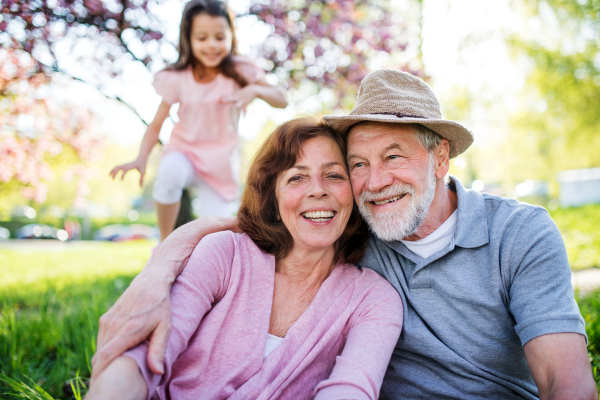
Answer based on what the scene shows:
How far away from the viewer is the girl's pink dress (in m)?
3.70

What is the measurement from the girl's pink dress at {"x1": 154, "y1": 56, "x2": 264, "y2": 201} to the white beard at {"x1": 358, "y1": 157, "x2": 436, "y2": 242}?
1.74 metres

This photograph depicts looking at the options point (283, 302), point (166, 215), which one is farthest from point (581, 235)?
point (283, 302)

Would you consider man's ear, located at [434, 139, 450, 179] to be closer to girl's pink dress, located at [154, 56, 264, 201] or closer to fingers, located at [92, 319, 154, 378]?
fingers, located at [92, 319, 154, 378]

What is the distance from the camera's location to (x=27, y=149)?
29.8 ft

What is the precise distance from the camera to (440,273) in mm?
2184

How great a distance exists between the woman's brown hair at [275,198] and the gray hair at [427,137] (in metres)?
0.42

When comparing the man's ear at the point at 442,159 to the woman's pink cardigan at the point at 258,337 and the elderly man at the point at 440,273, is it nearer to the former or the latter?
the elderly man at the point at 440,273

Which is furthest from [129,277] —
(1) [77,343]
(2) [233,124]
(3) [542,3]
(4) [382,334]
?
(3) [542,3]

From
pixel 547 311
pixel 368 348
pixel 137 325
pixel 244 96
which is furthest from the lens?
pixel 244 96

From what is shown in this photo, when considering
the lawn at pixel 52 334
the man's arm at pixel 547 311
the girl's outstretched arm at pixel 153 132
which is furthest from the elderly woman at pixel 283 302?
the girl's outstretched arm at pixel 153 132

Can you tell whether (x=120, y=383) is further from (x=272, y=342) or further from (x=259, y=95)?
(x=259, y=95)

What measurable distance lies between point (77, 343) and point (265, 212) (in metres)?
1.96

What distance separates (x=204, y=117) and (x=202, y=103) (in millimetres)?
120

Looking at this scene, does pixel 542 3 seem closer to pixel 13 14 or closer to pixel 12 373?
pixel 13 14
